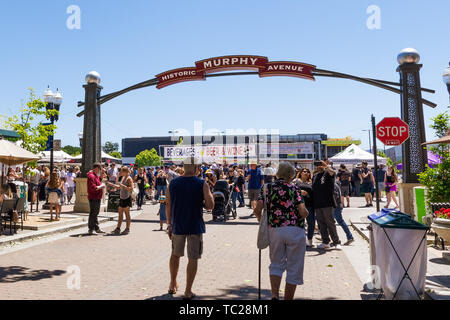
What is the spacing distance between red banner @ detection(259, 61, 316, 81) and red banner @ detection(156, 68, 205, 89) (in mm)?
2664

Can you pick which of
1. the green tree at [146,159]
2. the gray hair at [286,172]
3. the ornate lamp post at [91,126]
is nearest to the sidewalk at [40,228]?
the ornate lamp post at [91,126]

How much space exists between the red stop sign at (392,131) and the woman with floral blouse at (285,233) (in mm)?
6610

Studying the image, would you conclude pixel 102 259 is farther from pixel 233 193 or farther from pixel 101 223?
pixel 233 193

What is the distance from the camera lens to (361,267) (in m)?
6.61

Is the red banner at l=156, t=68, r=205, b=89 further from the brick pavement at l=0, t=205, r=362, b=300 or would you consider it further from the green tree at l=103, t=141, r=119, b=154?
the green tree at l=103, t=141, r=119, b=154

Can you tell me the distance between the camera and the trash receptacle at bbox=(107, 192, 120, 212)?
589 inches

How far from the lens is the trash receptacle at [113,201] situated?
15.0m

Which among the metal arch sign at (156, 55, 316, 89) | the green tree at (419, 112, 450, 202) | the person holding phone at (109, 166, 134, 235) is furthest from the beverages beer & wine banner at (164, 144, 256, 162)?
the green tree at (419, 112, 450, 202)

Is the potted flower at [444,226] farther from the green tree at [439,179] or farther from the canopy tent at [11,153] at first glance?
the canopy tent at [11,153]

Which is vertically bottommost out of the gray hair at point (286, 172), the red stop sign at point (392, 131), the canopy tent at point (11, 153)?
the gray hair at point (286, 172)

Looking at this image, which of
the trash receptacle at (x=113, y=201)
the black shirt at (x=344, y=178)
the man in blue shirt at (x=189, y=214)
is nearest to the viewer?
the man in blue shirt at (x=189, y=214)

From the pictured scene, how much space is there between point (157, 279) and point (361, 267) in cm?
355

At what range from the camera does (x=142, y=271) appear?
20.9 feet
